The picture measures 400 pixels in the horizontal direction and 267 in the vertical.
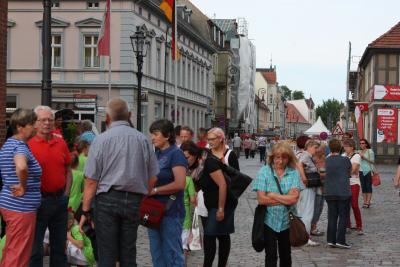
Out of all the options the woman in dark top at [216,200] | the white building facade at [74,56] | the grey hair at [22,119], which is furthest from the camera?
the white building facade at [74,56]

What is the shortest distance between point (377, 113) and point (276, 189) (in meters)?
40.1

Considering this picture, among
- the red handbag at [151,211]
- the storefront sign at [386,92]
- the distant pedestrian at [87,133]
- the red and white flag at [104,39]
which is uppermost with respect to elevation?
the red and white flag at [104,39]

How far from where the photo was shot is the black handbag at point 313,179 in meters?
12.5

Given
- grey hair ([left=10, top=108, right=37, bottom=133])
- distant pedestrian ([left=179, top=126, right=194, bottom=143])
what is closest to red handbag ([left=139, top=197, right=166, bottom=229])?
grey hair ([left=10, top=108, right=37, bottom=133])

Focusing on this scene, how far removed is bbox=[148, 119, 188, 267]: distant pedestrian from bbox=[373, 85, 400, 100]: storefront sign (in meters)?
40.3

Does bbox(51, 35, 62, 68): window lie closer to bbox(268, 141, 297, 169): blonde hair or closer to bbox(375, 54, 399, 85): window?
bbox(375, 54, 399, 85): window

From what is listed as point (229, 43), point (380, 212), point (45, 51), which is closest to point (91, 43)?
point (380, 212)

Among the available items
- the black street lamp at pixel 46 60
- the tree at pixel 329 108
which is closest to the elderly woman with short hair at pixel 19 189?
the black street lamp at pixel 46 60

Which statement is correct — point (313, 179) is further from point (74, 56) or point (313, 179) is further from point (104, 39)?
point (74, 56)

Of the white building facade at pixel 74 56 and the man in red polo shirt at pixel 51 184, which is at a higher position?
the white building facade at pixel 74 56

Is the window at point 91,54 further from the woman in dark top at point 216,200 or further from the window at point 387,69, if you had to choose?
the woman in dark top at point 216,200

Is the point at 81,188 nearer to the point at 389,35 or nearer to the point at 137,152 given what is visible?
the point at 137,152

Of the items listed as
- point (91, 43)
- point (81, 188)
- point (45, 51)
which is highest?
point (91, 43)

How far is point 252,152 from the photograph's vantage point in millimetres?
59188
